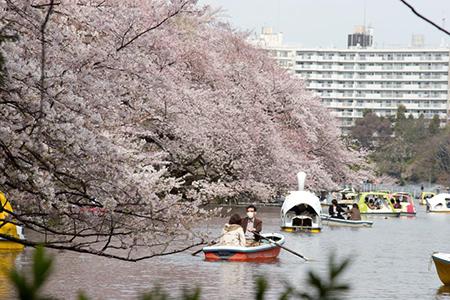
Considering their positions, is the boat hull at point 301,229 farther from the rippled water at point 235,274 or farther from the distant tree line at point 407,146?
the distant tree line at point 407,146

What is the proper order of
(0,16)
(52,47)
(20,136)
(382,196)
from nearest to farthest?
1. (20,136)
2. (0,16)
3. (52,47)
4. (382,196)

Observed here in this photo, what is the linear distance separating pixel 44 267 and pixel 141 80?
Result: 14.2 meters

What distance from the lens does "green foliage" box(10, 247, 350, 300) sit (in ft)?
6.77

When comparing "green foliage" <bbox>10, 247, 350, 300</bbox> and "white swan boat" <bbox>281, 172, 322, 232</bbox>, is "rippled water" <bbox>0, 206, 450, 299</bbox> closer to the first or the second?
"white swan boat" <bbox>281, 172, 322, 232</bbox>

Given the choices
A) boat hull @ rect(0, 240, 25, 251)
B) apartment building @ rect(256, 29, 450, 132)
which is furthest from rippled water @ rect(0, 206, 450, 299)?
apartment building @ rect(256, 29, 450, 132)

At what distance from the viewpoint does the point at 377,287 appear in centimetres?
2003

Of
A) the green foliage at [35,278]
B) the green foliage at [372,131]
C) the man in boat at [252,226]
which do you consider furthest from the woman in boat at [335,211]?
the green foliage at [372,131]

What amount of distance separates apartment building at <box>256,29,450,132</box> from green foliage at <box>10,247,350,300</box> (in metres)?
176

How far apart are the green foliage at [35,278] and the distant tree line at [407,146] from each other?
113 metres

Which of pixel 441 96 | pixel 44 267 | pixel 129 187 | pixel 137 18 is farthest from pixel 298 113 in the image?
pixel 441 96

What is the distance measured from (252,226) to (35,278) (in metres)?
21.5

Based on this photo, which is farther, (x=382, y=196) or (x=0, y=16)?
(x=382, y=196)

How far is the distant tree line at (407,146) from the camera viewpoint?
121 m

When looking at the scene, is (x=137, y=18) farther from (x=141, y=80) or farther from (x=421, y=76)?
(x=421, y=76)
